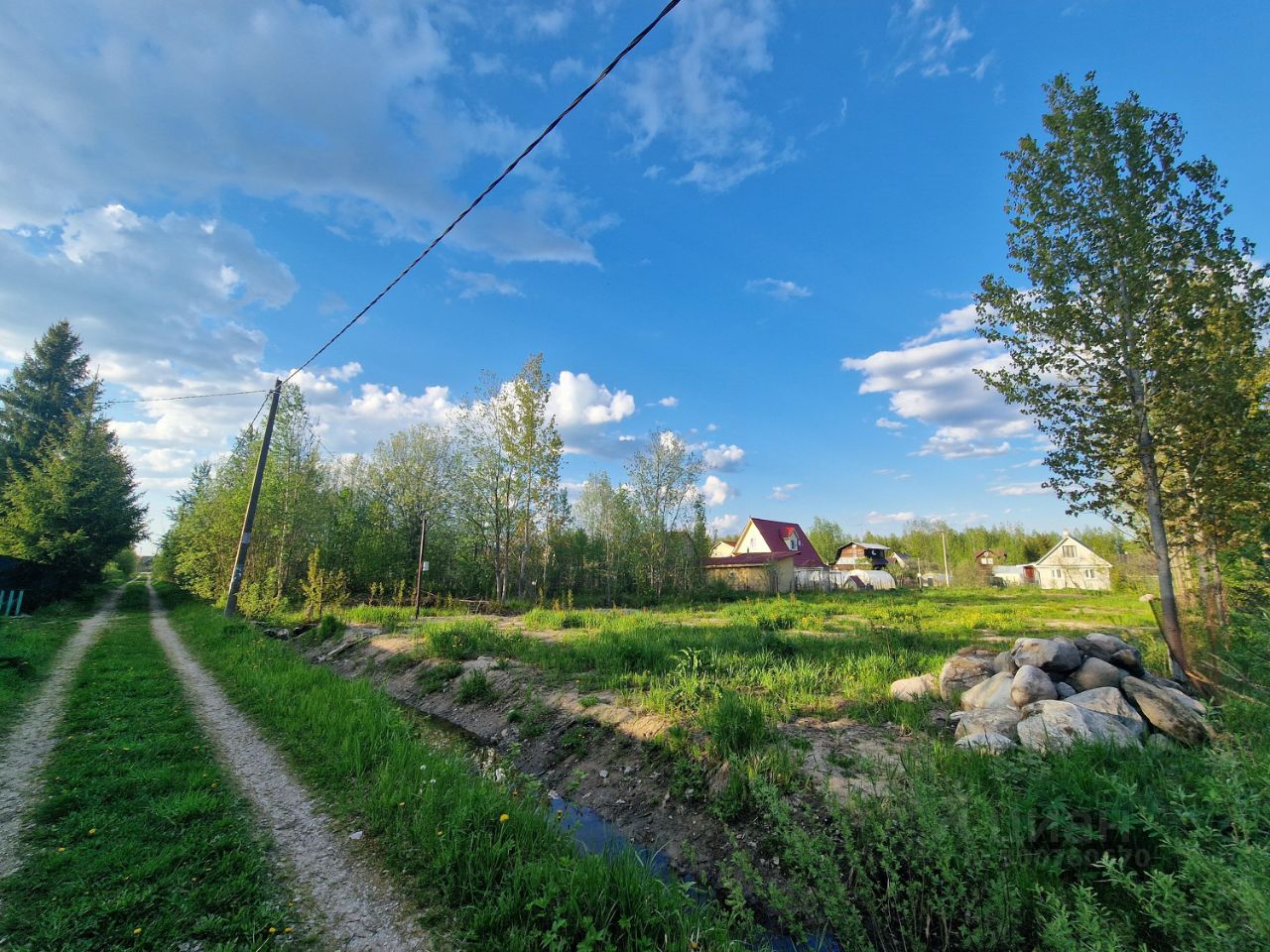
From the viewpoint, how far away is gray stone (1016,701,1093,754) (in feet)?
15.2

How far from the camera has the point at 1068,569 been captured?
4981cm

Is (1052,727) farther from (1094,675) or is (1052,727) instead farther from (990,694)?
(1094,675)

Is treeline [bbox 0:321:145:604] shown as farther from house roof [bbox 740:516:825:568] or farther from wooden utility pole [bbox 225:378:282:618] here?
house roof [bbox 740:516:825:568]

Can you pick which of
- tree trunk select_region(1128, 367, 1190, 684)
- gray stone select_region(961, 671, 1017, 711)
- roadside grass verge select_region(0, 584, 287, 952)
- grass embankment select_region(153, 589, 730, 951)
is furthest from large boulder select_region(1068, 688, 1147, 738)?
roadside grass verge select_region(0, 584, 287, 952)

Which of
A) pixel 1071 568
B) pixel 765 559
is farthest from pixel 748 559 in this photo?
pixel 1071 568

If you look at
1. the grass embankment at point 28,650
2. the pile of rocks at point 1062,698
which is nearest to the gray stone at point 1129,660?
the pile of rocks at point 1062,698

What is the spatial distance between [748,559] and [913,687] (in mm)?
30683

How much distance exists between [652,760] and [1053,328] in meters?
9.02

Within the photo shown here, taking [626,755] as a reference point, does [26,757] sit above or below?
above

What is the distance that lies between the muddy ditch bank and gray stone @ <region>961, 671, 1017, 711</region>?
1.14 meters

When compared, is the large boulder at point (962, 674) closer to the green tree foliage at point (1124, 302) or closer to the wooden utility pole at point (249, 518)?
the green tree foliage at point (1124, 302)

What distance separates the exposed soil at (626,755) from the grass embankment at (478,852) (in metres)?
0.58

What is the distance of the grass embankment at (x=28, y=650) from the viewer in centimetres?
650

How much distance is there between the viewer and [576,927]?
288cm
